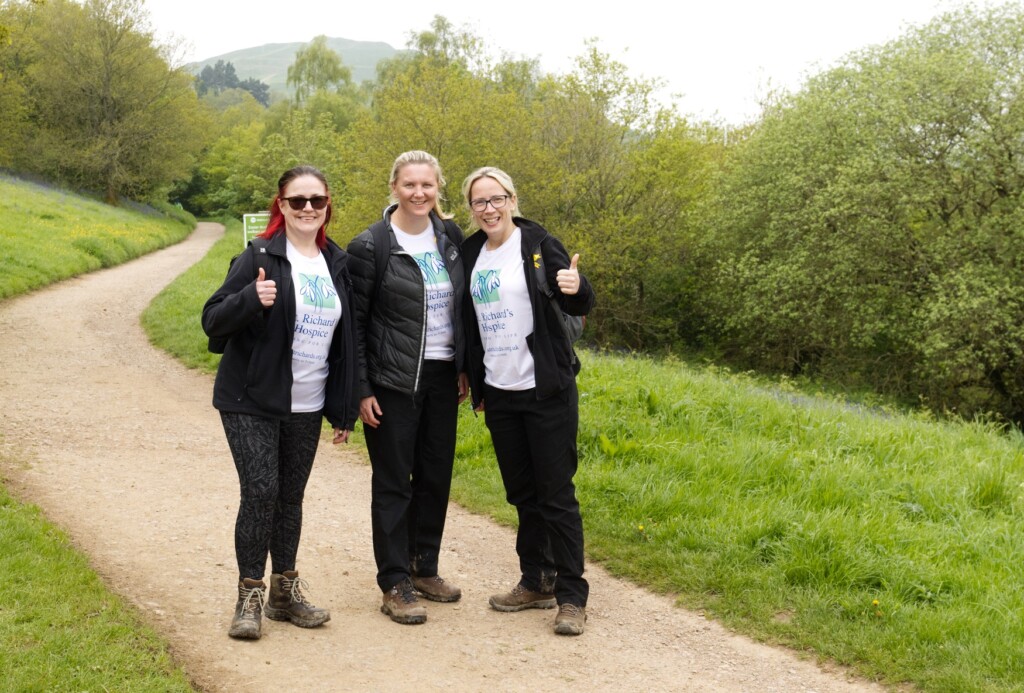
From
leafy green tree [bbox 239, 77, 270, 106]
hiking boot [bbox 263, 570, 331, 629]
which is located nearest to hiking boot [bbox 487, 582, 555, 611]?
hiking boot [bbox 263, 570, 331, 629]

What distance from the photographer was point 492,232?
14.9 ft

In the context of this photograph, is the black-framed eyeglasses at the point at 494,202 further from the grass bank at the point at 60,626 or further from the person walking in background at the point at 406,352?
the grass bank at the point at 60,626

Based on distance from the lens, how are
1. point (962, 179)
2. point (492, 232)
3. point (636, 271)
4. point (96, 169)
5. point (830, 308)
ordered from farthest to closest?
1. point (96, 169)
2. point (636, 271)
3. point (830, 308)
4. point (962, 179)
5. point (492, 232)

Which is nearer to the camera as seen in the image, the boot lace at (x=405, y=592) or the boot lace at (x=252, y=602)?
the boot lace at (x=252, y=602)

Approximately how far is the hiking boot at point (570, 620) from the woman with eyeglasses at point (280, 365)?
3.83ft

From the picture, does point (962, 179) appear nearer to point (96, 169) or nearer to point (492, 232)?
point (492, 232)

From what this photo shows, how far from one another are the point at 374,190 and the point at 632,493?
19.7 m

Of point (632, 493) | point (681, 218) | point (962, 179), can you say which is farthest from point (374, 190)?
point (632, 493)

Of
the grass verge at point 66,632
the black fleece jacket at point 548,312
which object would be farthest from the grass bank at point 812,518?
the grass verge at point 66,632

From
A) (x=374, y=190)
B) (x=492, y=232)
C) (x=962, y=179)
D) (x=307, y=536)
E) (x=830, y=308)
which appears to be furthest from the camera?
(x=374, y=190)

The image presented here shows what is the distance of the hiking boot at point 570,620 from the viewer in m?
4.59

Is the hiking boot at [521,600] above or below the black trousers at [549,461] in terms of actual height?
below

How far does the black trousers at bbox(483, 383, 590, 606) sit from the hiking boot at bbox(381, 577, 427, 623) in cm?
68

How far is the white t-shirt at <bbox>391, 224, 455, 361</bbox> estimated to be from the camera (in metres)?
4.57
